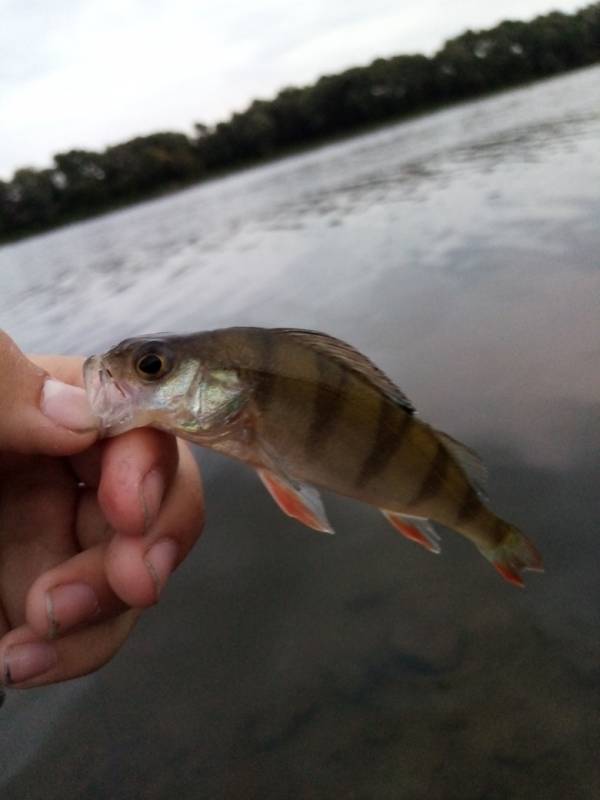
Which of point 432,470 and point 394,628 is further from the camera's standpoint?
point 394,628

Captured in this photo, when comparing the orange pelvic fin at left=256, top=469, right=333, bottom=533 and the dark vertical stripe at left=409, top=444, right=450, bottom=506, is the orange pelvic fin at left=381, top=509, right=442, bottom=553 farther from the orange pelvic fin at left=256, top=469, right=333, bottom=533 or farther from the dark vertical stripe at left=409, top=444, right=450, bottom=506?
the orange pelvic fin at left=256, top=469, right=333, bottom=533

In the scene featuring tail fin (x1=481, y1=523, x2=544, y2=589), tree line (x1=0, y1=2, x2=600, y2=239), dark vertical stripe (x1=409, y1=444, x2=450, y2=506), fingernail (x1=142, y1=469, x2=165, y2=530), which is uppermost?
tree line (x1=0, y1=2, x2=600, y2=239)

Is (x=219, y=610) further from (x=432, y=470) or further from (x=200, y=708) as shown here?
(x=432, y=470)

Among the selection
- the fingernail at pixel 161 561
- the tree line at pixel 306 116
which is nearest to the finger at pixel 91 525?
the fingernail at pixel 161 561

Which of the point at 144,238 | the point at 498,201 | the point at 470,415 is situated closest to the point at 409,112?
the point at 144,238

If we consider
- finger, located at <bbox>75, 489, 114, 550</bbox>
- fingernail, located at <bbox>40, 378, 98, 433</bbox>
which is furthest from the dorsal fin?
finger, located at <bbox>75, 489, 114, 550</bbox>

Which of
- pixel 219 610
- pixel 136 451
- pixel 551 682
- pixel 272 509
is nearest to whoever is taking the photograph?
pixel 136 451

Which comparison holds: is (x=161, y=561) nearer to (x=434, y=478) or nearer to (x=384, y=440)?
(x=384, y=440)
